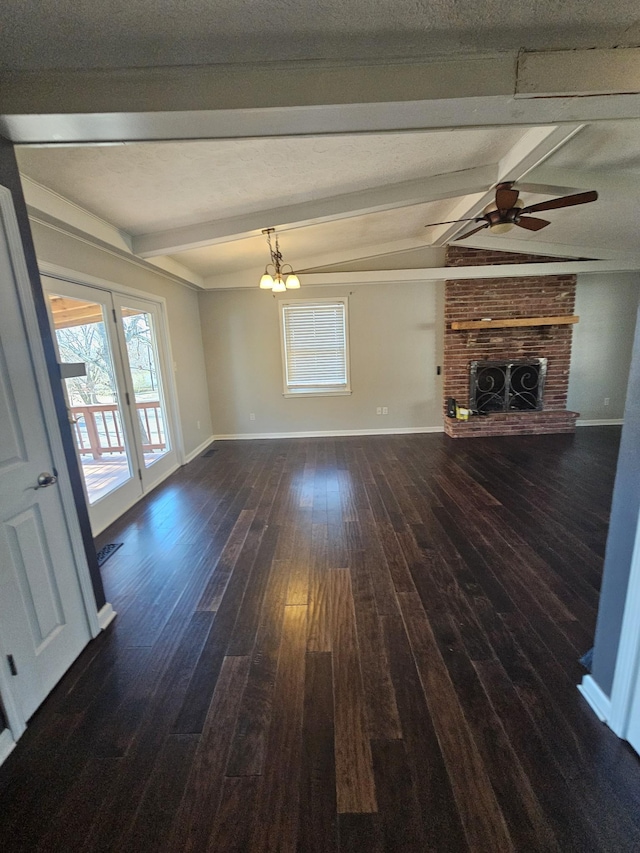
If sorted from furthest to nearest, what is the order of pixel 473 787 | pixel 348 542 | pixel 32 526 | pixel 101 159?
pixel 348 542
pixel 101 159
pixel 32 526
pixel 473 787

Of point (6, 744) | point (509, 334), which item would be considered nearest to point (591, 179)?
point (509, 334)

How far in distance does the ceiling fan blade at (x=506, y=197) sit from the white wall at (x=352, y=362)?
8.57 feet

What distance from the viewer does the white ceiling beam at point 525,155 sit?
224 cm

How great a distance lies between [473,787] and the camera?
1.15 metres

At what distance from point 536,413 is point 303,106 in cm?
532

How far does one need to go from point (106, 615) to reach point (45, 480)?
0.91 m

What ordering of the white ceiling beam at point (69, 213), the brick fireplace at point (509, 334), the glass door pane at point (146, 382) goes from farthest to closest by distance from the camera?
the brick fireplace at point (509, 334) → the glass door pane at point (146, 382) → the white ceiling beam at point (69, 213)

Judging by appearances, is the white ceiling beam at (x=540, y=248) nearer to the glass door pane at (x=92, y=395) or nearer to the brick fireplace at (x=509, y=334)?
the brick fireplace at (x=509, y=334)

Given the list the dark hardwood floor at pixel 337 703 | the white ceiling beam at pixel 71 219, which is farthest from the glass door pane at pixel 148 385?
the dark hardwood floor at pixel 337 703

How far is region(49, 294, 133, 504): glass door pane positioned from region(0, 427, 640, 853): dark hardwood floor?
636 mm

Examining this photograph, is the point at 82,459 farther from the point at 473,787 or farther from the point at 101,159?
the point at 473,787

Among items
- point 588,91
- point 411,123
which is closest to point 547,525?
point 588,91

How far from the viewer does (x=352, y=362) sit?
18.3ft

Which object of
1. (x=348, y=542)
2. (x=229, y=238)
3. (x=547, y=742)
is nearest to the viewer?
(x=547, y=742)
